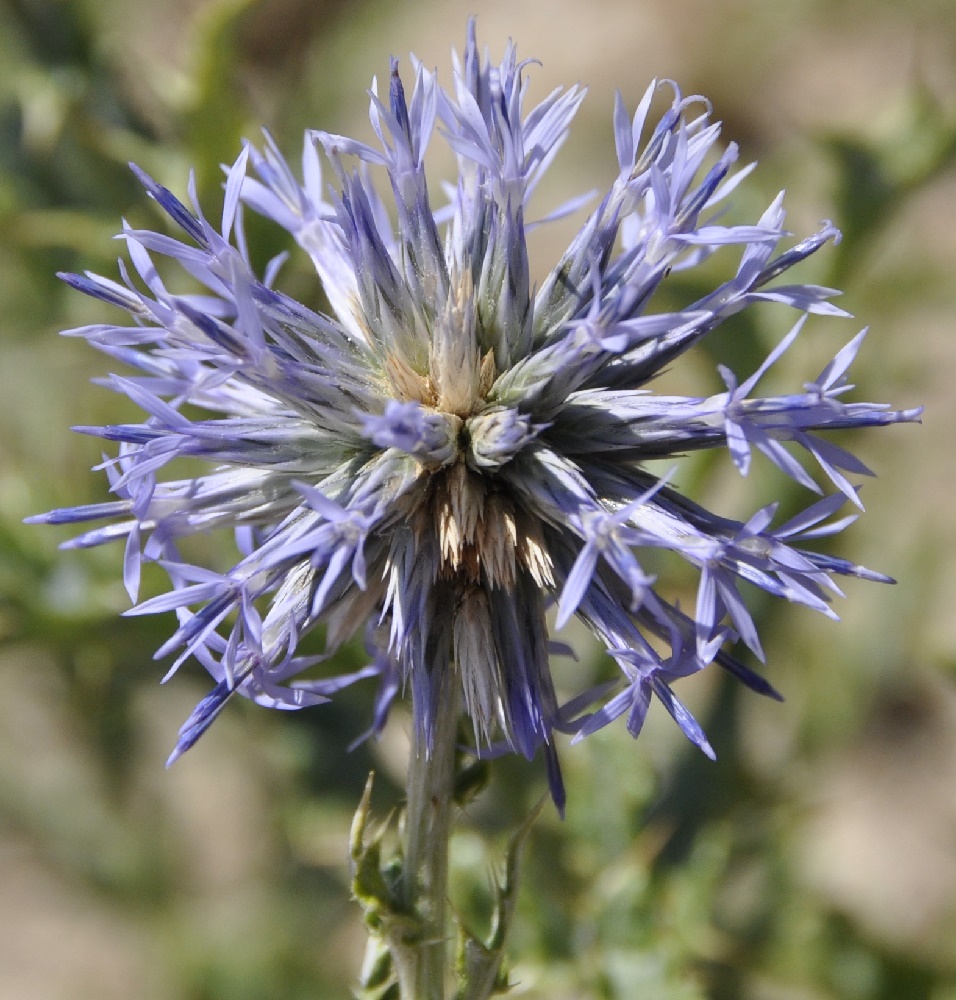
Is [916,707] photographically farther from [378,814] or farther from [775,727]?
[378,814]

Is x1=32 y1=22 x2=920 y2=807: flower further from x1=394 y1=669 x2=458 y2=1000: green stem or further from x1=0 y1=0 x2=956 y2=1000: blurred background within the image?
x1=0 y1=0 x2=956 y2=1000: blurred background

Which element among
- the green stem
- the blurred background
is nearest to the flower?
the green stem

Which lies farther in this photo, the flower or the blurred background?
the blurred background

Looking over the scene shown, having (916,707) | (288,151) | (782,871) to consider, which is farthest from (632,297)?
(916,707)

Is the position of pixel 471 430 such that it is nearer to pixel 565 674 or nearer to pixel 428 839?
pixel 428 839

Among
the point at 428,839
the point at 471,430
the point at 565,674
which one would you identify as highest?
the point at 471,430

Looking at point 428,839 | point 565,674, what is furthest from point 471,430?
point 565,674
